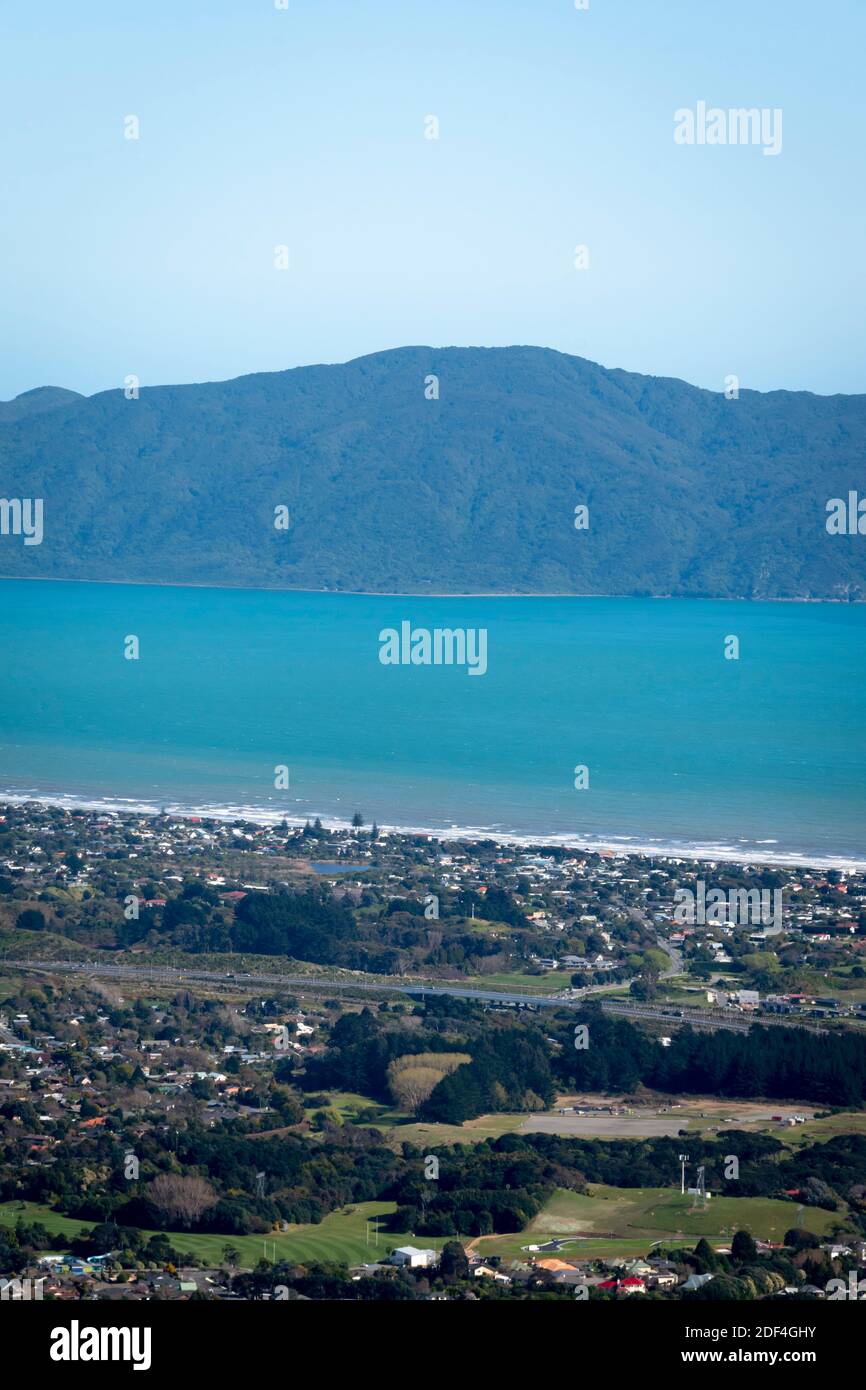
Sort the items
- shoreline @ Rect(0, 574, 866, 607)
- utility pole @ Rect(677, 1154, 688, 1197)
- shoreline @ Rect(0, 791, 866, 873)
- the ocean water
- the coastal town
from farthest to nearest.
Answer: shoreline @ Rect(0, 574, 866, 607) → the ocean water → shoreline @ Rect(0, 791, 866, 873) → utility pole @ Rect(677, 1154, 688, 1197) → the coastal town

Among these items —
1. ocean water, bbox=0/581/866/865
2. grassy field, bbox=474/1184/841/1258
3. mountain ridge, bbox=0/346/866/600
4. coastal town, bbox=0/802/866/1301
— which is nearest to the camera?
coastal town, bbox=0/802/866/1301

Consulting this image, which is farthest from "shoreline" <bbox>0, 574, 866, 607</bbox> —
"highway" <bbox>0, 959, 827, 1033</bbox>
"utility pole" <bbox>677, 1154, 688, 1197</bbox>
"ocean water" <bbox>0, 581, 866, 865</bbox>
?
"utility pole" <bbox>677, 1154, 688, 1197</bbox>

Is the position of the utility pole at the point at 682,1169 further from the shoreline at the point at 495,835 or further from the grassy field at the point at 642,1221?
the shoreline at the point at 495,835

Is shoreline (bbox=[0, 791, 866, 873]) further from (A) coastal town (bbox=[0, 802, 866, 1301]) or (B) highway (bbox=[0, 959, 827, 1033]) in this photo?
(B) highway (bbox=[0, 959, 827, 1033])

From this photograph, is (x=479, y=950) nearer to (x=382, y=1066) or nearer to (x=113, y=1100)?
(x=382, y=1066)

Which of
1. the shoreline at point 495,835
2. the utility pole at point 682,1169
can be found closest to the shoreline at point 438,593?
the shoreline at point 495,835
